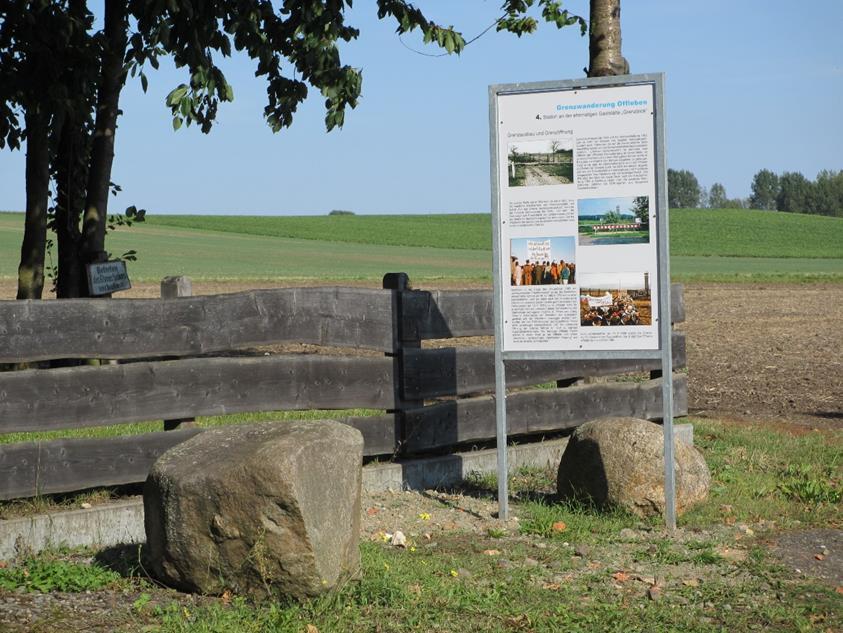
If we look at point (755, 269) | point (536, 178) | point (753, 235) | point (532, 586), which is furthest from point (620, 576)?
point (753, 235)

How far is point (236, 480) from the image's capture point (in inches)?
210

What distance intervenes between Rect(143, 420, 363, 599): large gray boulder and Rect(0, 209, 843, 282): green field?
32556 millimetres

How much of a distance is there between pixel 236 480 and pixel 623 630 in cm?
187

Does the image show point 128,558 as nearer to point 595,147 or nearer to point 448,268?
point 595,147

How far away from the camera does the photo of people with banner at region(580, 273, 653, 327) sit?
727 cm

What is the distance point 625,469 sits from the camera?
7488mm

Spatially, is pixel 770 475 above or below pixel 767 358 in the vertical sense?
below

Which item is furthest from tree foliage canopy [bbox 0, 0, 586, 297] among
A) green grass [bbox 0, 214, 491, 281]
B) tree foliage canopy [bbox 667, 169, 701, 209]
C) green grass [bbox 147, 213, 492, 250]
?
tree foliage canopy [bbox 667, 169, 701, 209]

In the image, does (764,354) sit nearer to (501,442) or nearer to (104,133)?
(104,133)

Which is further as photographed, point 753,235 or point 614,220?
point 753,235

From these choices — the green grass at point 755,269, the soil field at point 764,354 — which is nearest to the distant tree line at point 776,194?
the green grass at point 755,269

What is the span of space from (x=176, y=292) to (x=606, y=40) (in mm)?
4141

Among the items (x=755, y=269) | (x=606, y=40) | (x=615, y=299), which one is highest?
(x=606, y=40)

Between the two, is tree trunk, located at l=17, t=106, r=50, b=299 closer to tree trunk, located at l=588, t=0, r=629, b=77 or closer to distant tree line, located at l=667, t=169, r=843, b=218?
tree trunk, located at l=588, t=0, r=629, b=77
